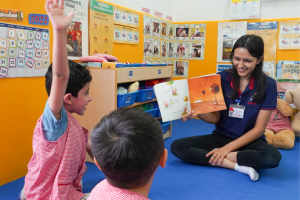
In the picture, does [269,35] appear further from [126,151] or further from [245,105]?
[126,151]

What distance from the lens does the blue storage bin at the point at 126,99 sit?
208 centimetres

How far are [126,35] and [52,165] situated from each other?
192 cm

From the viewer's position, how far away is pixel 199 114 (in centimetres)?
205

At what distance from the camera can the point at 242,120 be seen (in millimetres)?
2004

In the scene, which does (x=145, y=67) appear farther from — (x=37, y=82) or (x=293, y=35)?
(x=293, y=35)

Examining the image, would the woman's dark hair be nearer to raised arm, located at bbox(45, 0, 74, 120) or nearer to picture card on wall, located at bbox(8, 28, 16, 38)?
raised arm, located at bbox(45, 0, 74, 120)

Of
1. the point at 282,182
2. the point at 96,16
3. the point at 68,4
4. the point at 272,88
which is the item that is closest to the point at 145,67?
the point at 96,16

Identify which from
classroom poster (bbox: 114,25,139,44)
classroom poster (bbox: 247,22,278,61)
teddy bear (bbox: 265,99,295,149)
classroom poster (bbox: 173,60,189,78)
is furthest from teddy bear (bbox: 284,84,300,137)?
classroom poster (bbox: 114,25,139,44)

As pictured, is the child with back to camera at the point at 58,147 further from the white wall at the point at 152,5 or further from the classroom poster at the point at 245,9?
the classroom poster at the point at 245,9

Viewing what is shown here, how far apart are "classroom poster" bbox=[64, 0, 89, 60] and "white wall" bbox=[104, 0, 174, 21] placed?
0.41 metres

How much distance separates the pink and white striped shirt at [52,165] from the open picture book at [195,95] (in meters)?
0.92

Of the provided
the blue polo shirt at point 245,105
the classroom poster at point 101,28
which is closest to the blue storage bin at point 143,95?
the classroom poster at point 101,28

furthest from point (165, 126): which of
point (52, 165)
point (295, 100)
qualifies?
point (52, 165)

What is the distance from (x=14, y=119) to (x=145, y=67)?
115 centimetres
